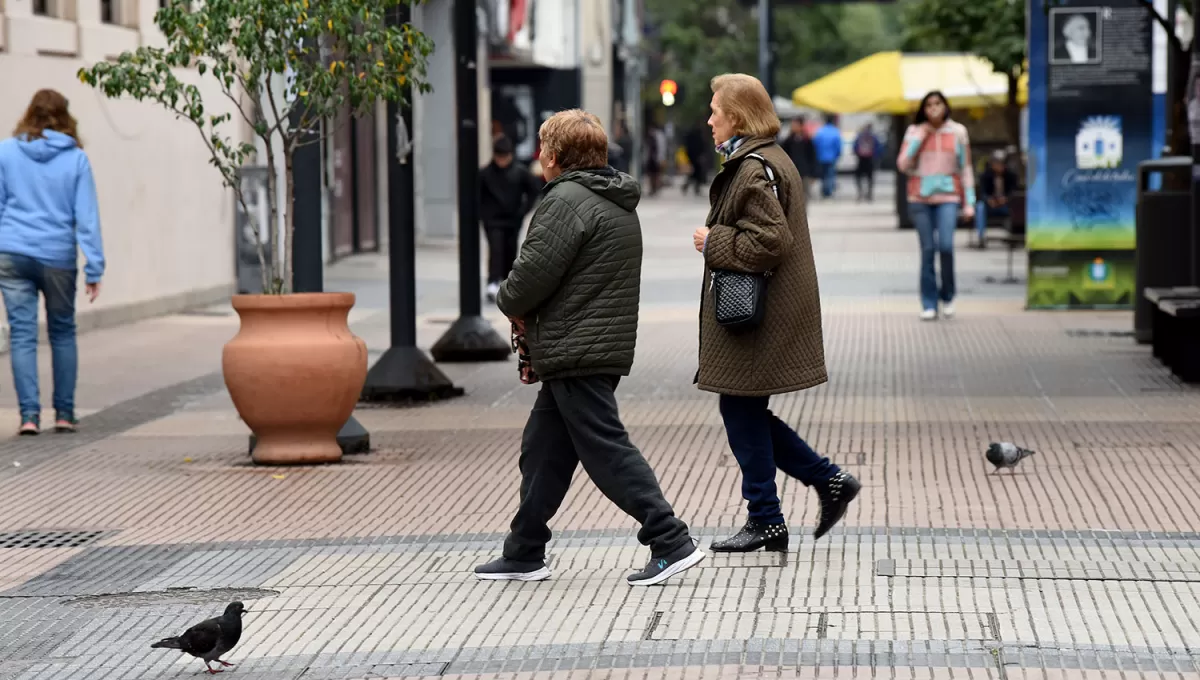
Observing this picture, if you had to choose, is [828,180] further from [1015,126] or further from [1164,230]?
[1164,230]

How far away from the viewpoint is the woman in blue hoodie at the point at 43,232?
10469 millimetres

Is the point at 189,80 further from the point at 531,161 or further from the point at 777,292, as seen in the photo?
the point at 531,161

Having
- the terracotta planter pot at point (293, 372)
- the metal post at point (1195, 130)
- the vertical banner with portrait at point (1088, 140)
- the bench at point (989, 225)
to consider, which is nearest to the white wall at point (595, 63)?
the bench at point (989, 225)

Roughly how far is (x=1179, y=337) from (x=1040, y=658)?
6999mm

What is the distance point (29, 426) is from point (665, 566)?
519cm

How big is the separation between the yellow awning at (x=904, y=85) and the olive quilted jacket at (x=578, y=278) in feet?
75.7

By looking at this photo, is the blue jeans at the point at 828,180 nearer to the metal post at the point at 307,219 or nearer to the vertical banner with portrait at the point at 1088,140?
the vertical banner with portrait at the point at 1088,140

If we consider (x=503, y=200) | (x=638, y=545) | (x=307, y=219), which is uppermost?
(x=307, y=219)

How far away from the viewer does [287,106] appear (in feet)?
31.7

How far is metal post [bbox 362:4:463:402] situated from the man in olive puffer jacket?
4.94 metres

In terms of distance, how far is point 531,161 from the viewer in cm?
4266

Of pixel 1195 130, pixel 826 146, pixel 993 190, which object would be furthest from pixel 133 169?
pixel 826 146

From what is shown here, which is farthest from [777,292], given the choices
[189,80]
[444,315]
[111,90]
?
[189,80]

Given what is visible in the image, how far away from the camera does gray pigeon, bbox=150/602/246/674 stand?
18.2 feet
